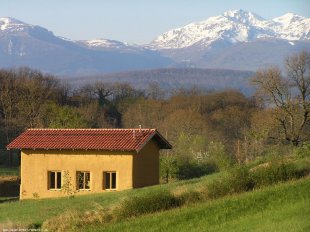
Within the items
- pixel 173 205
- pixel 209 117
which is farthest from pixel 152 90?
pixel 173 205

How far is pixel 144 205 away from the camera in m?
20.1

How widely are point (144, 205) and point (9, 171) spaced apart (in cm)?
3622

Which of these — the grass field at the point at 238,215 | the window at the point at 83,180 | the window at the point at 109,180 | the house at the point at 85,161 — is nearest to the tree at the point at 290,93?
the house at the point at 85,161

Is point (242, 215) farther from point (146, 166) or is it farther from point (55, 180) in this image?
point (55, 180)

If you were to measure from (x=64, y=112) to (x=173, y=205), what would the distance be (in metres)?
30.9

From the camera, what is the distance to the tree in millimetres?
42031

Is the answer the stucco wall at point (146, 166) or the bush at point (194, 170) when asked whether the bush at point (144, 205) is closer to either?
the stucco wall at point (146, 166)

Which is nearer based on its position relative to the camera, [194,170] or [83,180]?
[83,180]

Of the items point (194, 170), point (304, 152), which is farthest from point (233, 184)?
point (194, 170)

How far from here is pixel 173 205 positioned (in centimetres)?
2089

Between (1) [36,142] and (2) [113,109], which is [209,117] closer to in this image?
(2) [113,109]

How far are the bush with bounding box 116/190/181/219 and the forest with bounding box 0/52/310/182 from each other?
4685mm

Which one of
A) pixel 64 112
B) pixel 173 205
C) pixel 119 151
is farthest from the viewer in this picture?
pixel 64 112

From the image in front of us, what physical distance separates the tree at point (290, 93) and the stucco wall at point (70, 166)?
11.7 m
